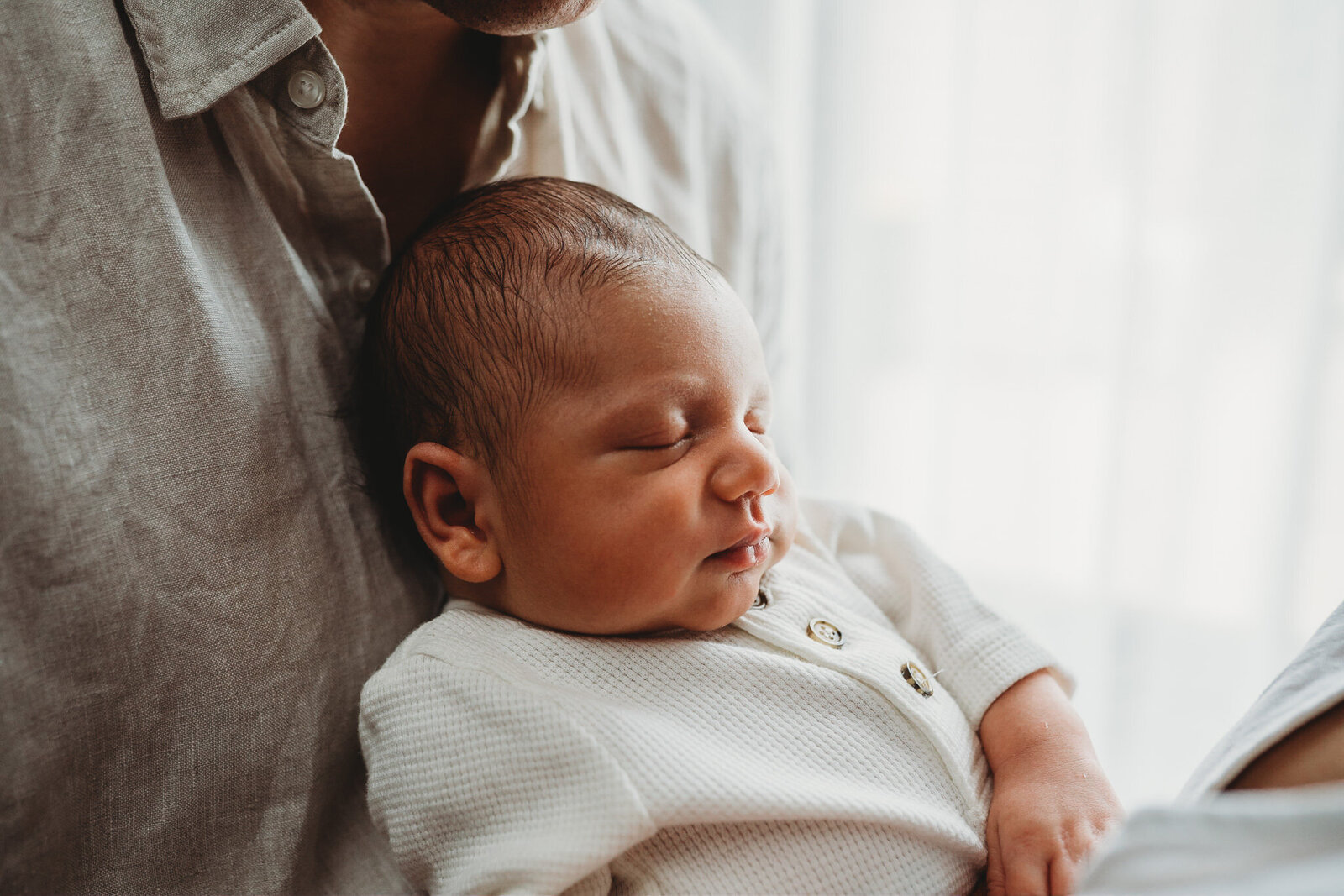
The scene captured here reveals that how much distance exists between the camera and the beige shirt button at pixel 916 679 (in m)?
0.81

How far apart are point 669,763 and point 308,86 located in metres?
0.61

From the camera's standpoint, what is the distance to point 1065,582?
187cm

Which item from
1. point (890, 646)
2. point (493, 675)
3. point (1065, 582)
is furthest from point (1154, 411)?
point (493, 675)

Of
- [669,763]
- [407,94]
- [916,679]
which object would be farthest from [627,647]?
[407,94]

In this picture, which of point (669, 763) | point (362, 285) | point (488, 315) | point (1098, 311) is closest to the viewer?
point (669, 763)

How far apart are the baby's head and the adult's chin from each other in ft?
0.54

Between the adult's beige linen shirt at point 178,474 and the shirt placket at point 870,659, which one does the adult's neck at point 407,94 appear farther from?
the shirt placket at point 870,659

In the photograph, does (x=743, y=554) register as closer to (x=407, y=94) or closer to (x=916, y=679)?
(x=916, y=679)

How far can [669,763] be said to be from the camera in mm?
681

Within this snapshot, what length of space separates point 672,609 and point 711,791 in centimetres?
15

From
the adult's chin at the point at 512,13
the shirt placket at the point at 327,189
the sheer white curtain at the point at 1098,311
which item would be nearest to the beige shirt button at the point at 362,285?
the shirt placket at the point at 327,189

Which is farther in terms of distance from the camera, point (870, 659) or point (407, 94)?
point (407, 94)

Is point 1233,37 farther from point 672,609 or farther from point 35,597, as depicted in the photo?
point 35,597

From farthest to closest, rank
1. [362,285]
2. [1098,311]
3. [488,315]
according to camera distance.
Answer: [1098,311] < [362,285] < [488,315]
